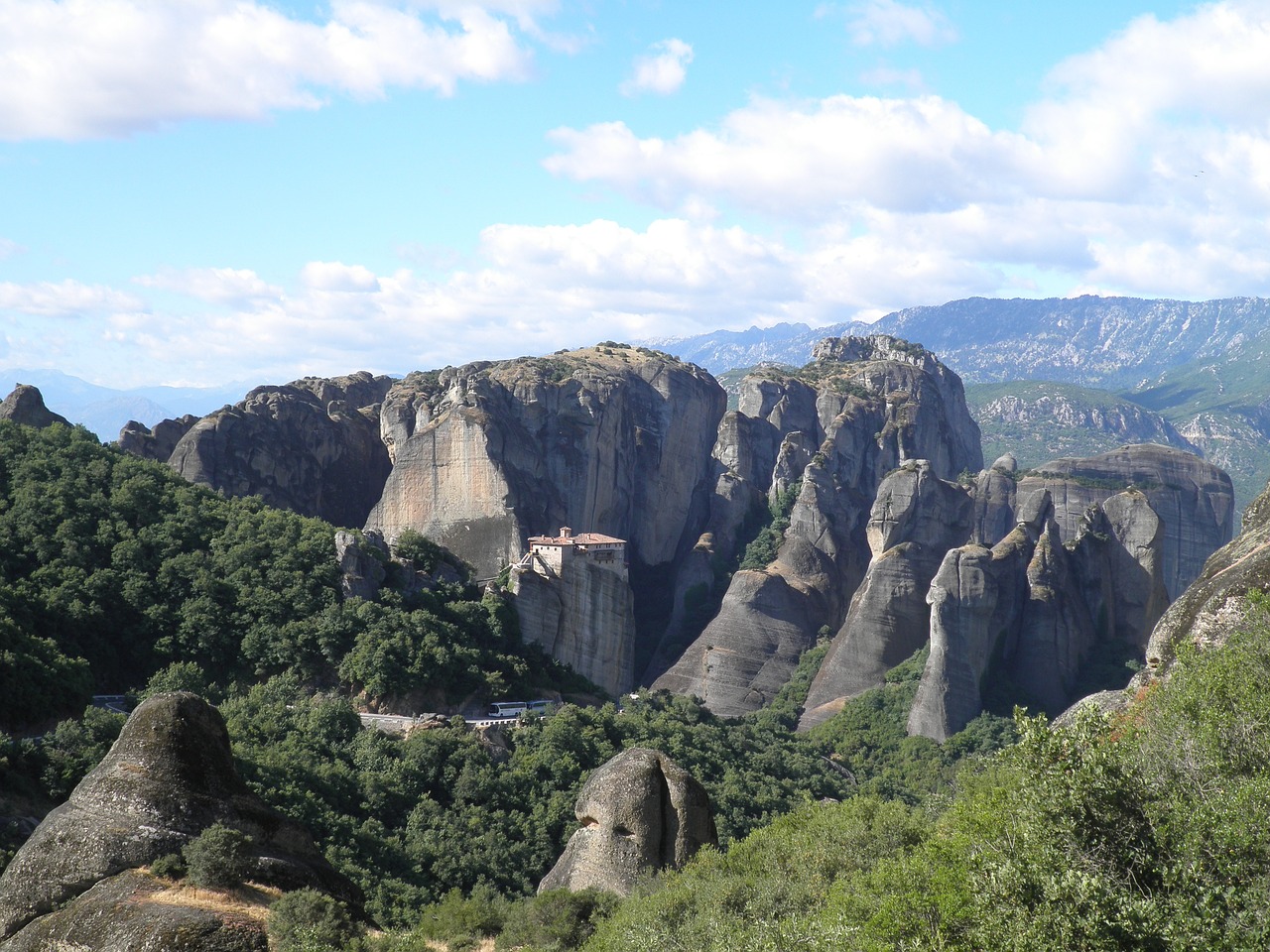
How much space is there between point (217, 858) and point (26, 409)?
1755 inches

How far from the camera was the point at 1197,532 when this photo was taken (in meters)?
80.4

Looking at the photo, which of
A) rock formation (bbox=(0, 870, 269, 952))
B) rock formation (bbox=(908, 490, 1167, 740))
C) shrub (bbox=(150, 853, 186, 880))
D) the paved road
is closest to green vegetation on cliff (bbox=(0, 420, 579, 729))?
the paved road

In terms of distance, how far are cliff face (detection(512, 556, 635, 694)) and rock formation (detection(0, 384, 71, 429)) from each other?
2301 centimetres

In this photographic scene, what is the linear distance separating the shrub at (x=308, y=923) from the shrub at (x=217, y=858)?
99cm

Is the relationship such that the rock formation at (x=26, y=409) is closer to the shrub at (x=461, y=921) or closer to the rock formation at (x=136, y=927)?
the shrub at (x=461, y=921)

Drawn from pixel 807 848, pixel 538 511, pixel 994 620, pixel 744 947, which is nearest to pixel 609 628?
pixel 538 511

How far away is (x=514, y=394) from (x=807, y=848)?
5951cm

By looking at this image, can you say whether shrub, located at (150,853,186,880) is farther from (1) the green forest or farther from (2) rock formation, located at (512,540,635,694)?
(2) rock formation, located at (512,540,635,694)

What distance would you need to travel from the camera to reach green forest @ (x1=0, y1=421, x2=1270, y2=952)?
58.5 ft

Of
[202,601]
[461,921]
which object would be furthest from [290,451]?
[461,921]

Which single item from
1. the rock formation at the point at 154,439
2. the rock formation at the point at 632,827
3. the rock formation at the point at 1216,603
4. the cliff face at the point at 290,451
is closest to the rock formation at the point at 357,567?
the cliff face at the point at 290,451

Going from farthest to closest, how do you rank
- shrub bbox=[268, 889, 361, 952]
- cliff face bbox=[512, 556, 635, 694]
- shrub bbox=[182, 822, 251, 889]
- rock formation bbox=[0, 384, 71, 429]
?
rock formation bbox=[0, 384, 71, 429] < cliff face bbox=[512, 556, 635, 694] < shrub bbox=[182, 822, 251, 889] < shrub bbox=[268, 889, 361, 952]

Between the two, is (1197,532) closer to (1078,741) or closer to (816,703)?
(816,703)

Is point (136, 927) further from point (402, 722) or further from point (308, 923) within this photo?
point (402, 722)
